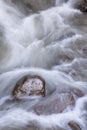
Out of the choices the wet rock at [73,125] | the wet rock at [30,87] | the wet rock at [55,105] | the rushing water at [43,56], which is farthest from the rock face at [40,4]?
the wet rock at [73,125]

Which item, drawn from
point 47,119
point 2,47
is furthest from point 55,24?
point 47,119

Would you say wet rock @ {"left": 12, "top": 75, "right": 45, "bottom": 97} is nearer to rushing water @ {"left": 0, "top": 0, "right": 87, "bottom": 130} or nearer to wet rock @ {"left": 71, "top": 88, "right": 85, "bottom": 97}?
rushing water @ {"left": 0, "top": 0, "right": 87, "bottom": 130}

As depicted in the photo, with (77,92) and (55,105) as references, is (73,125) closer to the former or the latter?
(55,105)

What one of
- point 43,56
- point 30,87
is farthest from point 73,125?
point 43,56

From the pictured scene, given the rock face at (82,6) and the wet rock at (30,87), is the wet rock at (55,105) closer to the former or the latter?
the wet rock at (30,87)

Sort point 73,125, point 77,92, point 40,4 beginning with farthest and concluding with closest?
point 40,4 < point 77,92 < point 73,125

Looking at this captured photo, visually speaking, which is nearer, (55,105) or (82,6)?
(55,105)

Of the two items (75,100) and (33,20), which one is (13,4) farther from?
(75,100)

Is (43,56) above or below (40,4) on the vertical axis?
below
